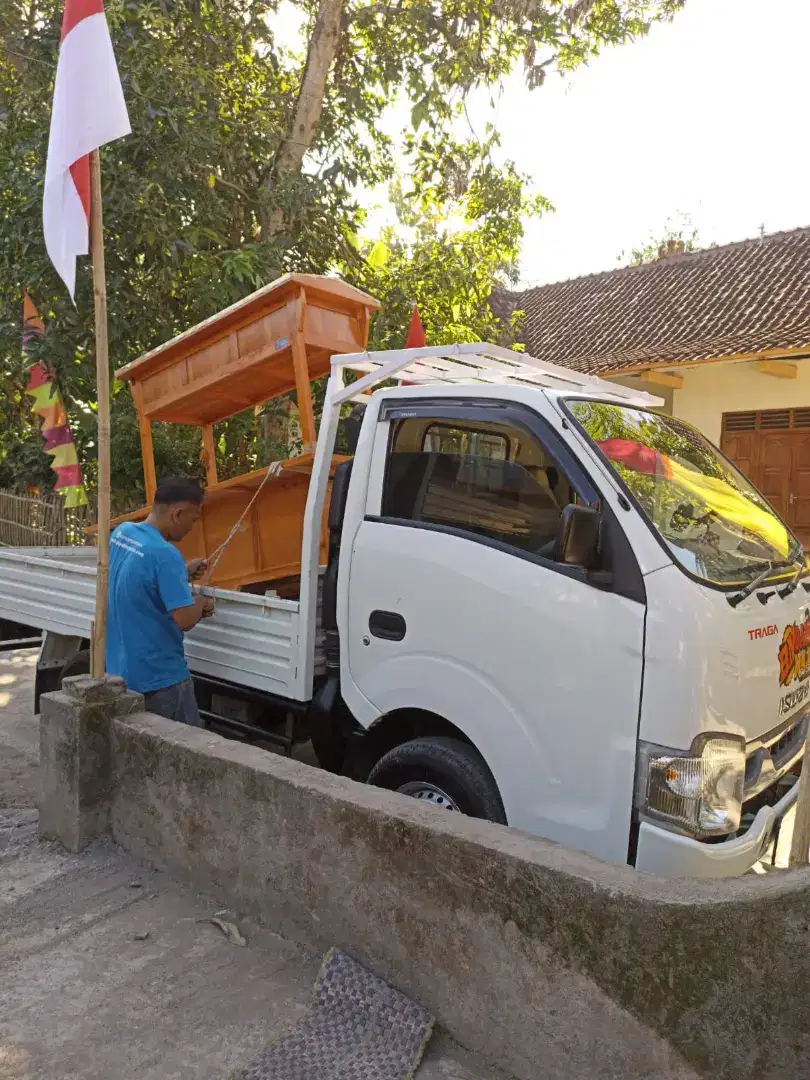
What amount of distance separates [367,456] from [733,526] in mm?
1497

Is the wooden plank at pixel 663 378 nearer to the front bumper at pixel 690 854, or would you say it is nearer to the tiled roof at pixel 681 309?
the tiled roof at pixel 681 309

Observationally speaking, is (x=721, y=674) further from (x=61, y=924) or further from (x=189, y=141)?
(x=189, y=141)

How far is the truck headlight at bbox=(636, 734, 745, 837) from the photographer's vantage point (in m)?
2.42

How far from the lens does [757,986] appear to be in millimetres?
1770

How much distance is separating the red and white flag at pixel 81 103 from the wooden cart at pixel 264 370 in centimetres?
149

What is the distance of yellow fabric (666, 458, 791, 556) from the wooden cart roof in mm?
2479

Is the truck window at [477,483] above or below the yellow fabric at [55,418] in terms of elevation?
below

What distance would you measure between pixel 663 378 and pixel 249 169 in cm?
628

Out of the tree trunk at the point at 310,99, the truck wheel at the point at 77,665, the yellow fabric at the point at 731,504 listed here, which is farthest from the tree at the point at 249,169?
the yellow fabric at the point at 731,504

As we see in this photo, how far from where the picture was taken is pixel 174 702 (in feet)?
12.4

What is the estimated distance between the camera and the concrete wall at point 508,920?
1.79 meters

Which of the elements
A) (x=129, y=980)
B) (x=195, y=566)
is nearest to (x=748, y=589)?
(x=129, y=980)

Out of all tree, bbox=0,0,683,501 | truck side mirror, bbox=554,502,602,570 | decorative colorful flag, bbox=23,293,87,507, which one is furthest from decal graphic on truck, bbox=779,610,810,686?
decorative colorful flag, bbox=23,293,87,507

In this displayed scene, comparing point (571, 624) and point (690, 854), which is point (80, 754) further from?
point (690, 854)
